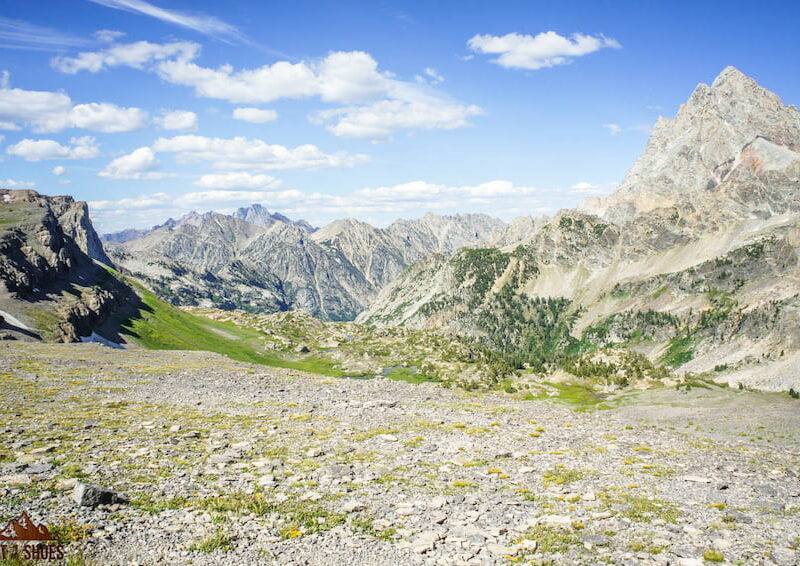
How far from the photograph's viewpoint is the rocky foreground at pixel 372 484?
15312 mm

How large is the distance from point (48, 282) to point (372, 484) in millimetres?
157581

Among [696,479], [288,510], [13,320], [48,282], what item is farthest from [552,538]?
[48,282]

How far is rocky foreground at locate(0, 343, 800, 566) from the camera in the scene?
50.2 ft

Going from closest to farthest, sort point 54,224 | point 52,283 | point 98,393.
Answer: point 98,393 < point 52,283 < point 54,224

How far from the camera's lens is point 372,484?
70.8ft

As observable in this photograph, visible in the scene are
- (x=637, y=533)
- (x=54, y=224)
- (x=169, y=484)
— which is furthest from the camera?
(x=54, y=224)

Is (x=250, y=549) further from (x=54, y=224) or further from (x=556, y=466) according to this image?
(x=54, y=224)

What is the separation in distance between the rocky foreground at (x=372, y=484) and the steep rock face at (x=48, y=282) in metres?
82.6

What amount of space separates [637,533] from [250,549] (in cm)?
1427

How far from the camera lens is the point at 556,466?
2586 cm

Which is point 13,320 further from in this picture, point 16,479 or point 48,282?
point 16,479

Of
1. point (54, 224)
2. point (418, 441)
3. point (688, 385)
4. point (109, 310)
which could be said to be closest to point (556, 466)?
point (418, 441)

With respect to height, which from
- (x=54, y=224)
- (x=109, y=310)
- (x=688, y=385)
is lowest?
(x=688, y=385)

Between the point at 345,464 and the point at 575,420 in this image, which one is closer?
the point at 345,464
